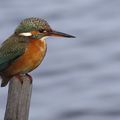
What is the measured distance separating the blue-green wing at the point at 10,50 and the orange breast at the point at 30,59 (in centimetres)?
3

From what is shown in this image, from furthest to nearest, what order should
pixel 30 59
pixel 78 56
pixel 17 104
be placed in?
pixel 78 56 < pixel 30 59 < pixel 17 104

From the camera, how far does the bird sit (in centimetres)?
583

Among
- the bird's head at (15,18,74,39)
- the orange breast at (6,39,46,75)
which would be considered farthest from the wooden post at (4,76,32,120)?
the bird's head at (15,18,74,39)

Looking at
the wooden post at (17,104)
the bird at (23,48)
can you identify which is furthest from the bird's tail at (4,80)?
the wooden post at (17,104)

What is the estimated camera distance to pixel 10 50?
5.84 metres

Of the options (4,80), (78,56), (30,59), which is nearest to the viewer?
(30,59)

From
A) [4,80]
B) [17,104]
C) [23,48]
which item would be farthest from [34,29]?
[17,104]

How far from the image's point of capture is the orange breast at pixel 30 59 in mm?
5793

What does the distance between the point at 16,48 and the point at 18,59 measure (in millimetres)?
72

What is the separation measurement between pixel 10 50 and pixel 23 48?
0.09 metres

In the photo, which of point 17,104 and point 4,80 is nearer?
point 17,104

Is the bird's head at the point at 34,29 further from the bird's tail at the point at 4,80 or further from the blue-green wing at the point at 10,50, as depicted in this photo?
the bird's tail at the point at 4,80

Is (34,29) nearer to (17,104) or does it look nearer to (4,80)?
(4,80)

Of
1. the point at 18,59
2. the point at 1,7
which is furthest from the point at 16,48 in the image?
the point at 1,7
